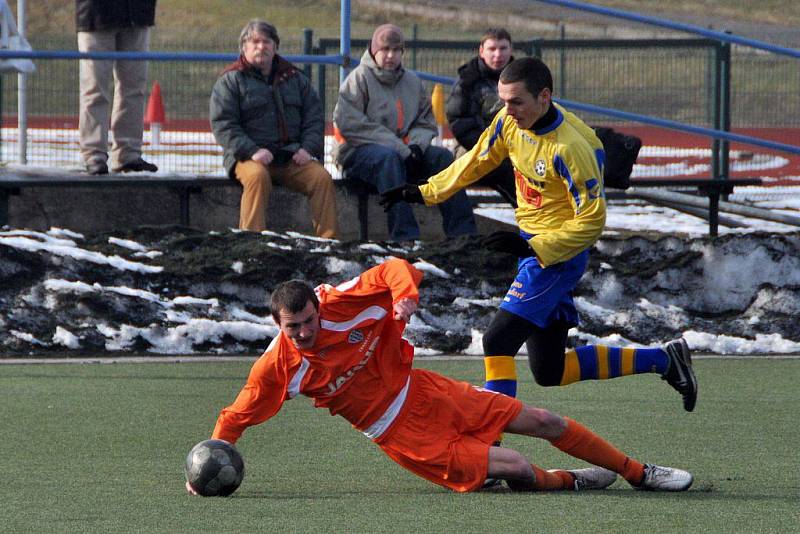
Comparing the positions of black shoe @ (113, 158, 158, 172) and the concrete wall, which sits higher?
black shoe @ (113, 158, 158, 172)

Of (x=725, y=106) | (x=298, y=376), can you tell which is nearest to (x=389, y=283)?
(x=298, y=376)

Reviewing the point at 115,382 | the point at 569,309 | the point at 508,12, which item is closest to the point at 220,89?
the point at 115,382

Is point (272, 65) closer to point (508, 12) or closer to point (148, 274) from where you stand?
point (148, 274)

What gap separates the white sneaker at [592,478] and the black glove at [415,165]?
5195 mm

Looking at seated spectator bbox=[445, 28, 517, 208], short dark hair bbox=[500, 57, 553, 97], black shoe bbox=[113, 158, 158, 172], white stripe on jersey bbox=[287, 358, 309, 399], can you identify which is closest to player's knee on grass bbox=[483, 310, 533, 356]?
short dark hair bbox=[500, 57, 553, 97]

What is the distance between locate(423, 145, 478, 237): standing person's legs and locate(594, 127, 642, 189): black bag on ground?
361cm

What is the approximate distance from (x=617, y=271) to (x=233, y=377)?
307 cm

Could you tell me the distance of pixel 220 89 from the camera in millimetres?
10719

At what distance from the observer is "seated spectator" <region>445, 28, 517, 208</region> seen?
10.4 meters

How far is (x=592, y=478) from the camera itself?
5.79 m

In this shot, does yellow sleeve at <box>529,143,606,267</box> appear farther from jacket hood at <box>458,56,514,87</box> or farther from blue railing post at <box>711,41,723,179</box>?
blue railing post at <box>711,41,723,179</box>

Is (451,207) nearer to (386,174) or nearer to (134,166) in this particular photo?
(386,174)

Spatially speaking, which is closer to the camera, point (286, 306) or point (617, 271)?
point (286, 306)

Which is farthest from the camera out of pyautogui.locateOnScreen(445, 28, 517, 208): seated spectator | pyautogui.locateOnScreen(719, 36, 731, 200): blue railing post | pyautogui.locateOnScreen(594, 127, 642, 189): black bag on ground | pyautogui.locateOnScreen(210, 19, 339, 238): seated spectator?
pyautogui.locateOnScreen(719, 36, 731, 200): blue railing post
